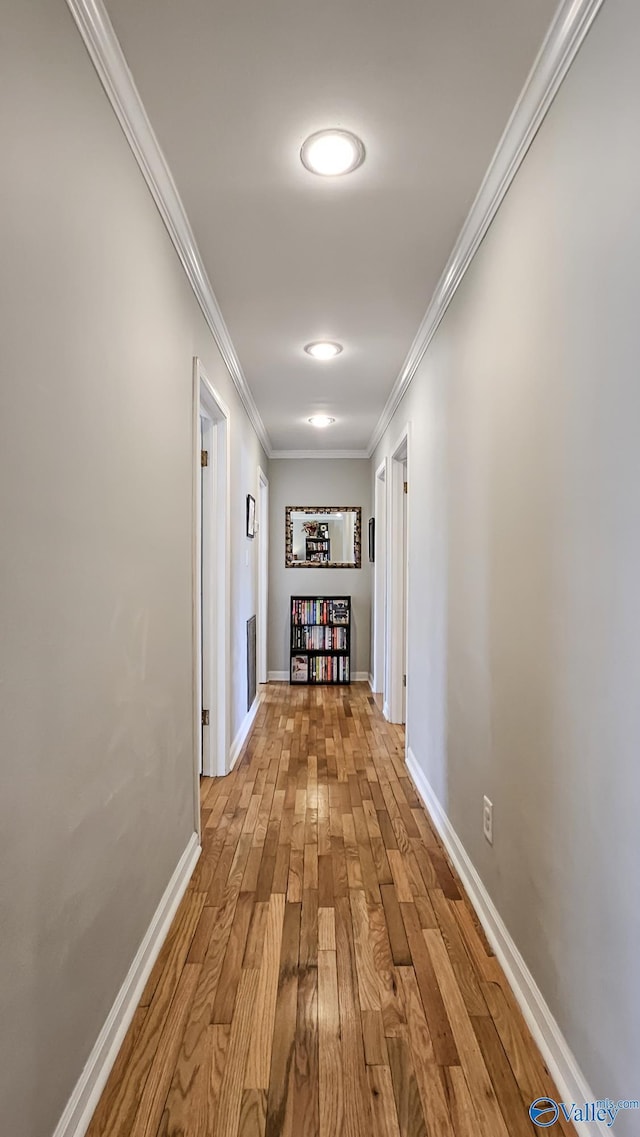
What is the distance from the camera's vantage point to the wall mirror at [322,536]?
5.98m

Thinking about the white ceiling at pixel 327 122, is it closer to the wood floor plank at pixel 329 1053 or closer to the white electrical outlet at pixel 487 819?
the white electrical outlet at pixel 487 819

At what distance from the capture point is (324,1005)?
5.09 ft

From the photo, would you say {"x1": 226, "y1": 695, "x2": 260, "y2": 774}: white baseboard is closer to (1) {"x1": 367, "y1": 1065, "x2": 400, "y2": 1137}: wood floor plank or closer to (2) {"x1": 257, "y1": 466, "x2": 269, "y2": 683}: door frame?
(2) {"x1": 257, "y1": 466, "x2": 269, "y2": 683}: door frame

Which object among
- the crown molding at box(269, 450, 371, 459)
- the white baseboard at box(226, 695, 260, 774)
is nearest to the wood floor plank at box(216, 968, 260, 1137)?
the white baseboard at box(226, 695, 260, 774)

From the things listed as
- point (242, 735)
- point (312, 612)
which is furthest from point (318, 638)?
point (242, 735)

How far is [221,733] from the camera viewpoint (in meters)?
3.20

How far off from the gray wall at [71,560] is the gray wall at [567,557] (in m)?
A: 1.05

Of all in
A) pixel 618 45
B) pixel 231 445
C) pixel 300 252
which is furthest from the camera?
pixel 231 445

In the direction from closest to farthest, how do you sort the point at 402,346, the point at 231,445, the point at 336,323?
the point at 336,323 < the point at 402,346 < the point at 231,445

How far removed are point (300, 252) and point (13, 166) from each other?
1.40 metres

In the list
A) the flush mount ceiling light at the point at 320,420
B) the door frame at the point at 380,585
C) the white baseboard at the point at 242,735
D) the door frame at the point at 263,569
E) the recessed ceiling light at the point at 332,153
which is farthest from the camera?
the door frame at the point at 263,569

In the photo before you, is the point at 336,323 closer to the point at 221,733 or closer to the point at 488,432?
the point at 488,432

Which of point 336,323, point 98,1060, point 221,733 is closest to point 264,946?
point 98,1060

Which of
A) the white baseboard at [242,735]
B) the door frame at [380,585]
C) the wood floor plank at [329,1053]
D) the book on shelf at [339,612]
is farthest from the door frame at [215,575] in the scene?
the book on shelf at [339,612]
